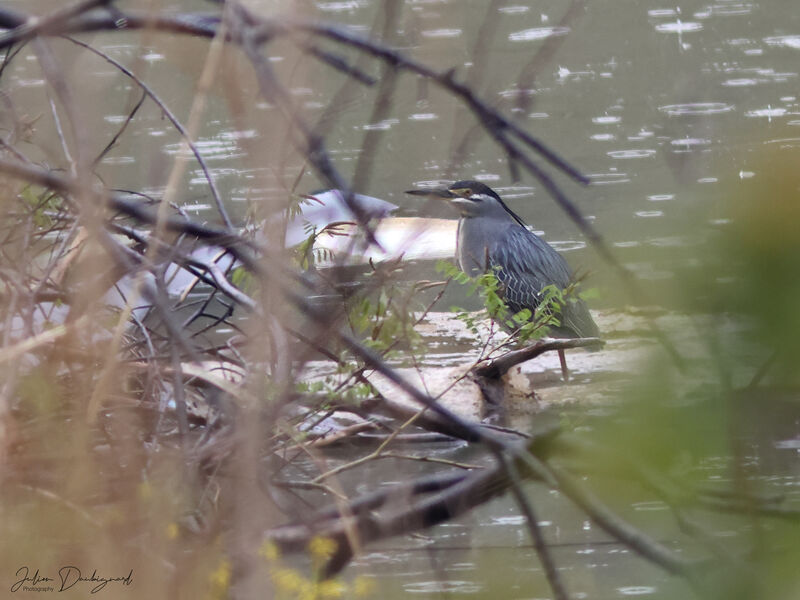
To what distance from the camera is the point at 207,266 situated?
1567mm

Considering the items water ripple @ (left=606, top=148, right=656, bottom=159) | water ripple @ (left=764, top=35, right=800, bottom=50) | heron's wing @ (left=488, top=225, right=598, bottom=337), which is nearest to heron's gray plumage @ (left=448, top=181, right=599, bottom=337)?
heron's wing @ (left=488, top=225, right=598, bottom=337)

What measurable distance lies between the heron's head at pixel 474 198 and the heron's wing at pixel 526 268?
17cm

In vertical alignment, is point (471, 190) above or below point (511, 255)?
above

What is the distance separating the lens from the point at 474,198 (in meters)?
4.82

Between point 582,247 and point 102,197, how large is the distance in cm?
401

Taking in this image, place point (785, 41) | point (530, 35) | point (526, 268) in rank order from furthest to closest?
point (530, 35), point (785, 41), point (526, 268)

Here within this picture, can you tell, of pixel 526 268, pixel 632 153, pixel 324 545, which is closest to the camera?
pixel 324 545

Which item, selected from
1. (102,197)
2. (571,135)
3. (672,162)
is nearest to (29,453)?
(102,197)

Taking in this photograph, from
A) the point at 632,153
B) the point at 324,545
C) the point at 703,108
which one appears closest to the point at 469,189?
the point at 632,153

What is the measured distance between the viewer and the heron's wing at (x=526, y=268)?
4.47 metres

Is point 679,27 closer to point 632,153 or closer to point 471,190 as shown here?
point 632,153

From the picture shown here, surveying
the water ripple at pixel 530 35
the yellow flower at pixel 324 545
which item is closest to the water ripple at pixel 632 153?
the water ripple at pixel 530 35

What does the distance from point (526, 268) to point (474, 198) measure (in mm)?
439

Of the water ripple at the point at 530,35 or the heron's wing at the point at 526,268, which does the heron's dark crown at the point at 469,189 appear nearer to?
the heron's wing at the point at 526,268
